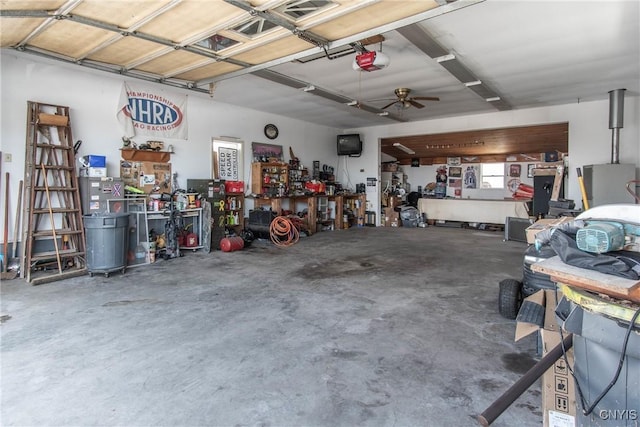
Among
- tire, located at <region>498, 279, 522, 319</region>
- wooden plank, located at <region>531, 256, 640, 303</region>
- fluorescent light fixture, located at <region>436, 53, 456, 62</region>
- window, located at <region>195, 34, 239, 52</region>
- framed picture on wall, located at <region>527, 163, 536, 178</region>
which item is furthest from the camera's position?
framed picture on wall, located at <region>527, 163, 536, 178</region>

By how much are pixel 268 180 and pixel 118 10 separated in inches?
198

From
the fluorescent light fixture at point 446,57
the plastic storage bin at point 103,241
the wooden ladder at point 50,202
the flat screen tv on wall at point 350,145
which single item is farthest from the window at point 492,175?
the wooden ladder at point 50,202

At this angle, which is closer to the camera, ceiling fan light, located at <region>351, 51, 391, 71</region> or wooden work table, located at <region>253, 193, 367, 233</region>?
ceiling fan light, located at <region>351, 51, 391, 71</region>

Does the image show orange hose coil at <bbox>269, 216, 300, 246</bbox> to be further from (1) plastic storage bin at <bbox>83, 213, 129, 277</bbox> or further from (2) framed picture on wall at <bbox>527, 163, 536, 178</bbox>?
(2) framed picture on wall at <bbox>527, 163, 536, 178</bbox>

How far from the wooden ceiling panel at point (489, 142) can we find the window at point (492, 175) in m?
0.40

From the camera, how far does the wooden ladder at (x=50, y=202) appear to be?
443 centimetres

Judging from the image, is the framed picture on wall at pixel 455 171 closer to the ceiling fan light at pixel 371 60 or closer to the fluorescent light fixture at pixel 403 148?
the fluorescent light fixture at pixel 403 148

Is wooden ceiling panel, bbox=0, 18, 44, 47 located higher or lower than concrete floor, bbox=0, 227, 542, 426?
higher

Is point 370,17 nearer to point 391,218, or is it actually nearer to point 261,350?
point 261,350

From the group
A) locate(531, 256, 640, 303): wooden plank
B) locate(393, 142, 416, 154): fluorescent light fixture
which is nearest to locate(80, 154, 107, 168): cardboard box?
locate(531, 256, 640, 303): wooden plank

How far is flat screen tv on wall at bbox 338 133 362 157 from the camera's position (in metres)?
10.0

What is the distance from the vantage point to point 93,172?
4.95m

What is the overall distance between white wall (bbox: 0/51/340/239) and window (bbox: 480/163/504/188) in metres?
7.49

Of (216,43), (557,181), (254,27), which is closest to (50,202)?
(216,43)
